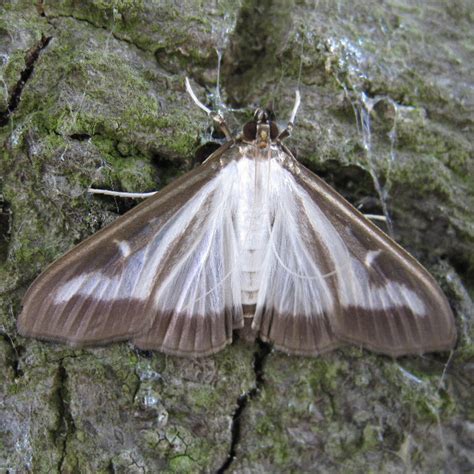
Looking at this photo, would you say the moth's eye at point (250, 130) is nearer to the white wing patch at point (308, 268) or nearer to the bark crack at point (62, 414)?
the white wing patch at point (308, 268)

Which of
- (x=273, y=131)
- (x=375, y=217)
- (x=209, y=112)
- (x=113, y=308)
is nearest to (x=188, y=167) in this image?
(x=209, y=112)

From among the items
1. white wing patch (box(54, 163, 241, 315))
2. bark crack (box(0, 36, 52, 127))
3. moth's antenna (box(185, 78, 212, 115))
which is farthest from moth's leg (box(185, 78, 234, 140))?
bark crack (box(0, 36, 52, 127))

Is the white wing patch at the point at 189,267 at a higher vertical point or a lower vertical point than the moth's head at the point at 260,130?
lower

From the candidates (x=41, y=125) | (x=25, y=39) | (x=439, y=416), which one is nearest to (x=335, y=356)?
(x=439, y=416)

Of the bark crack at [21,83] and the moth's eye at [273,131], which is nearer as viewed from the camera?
the bark crack at [21,83]

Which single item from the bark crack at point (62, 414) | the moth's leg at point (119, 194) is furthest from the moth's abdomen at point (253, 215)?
the bark crack at point (62, 414)
